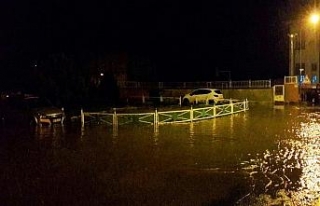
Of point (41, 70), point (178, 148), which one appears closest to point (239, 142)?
point (178, 148)

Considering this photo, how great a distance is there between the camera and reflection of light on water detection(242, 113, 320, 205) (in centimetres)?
1060

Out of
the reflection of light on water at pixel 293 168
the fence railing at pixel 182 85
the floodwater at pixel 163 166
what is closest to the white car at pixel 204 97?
the fence railing at pixel 182 85

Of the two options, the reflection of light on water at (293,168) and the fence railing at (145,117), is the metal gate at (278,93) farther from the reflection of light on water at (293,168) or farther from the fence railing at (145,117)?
the reflection of light on water at (293,168)

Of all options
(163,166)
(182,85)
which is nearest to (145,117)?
(163,166)

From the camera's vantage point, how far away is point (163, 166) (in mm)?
13625

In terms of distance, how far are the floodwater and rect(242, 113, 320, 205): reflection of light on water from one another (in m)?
0.02

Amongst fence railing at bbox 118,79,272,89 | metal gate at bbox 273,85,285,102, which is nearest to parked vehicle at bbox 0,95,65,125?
fence railing at bbox 118,79,272,89

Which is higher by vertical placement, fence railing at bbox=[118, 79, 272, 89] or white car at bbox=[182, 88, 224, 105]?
fence railing at bbox=[118, 79, 272, 89]

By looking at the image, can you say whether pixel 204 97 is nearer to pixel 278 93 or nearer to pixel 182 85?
pixel 278 93

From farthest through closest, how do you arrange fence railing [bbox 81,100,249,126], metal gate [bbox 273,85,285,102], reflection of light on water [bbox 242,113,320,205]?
metal gate [bbox 273,85,285,102] → fence railing [bbox 81,100,249,126] → reflection of light on water [bbox 242,113,320,205]

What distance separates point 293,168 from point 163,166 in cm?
371

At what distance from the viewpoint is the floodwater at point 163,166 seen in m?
10.3

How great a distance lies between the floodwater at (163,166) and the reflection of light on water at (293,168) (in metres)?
0.02

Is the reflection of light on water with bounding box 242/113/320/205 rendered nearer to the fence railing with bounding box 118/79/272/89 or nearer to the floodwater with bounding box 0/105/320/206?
the floodwater with bounding box 0/105/320/206
